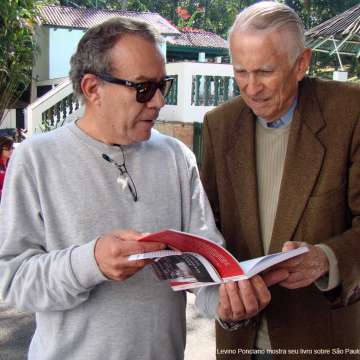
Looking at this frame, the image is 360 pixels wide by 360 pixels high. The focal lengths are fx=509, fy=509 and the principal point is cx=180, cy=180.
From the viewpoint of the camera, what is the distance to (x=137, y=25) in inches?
73.8

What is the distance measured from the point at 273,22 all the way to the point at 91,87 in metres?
0.76

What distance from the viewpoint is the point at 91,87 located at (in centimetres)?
188

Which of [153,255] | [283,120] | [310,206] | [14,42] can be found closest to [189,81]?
[14,42]

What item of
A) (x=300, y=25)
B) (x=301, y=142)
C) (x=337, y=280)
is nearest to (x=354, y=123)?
(x=301, y=142)

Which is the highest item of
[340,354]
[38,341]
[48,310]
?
[48,310]

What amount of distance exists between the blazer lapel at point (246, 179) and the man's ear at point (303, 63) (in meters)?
0.27

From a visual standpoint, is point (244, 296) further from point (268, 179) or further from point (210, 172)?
point (210, 172)

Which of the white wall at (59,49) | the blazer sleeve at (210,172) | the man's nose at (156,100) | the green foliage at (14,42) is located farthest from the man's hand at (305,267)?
the white wall at (59,49)

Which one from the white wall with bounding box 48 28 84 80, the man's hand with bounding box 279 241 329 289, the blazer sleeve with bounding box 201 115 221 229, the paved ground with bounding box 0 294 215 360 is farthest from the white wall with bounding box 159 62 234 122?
the white wall with bounding box 48 28 84 80

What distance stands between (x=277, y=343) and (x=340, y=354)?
10.6 inches

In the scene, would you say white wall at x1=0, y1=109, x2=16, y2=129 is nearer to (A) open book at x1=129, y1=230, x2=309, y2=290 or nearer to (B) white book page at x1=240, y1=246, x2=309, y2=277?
(A) open book at x1=129, y1=230, x2=309, y2=290

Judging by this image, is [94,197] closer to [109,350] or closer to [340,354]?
[109,350]

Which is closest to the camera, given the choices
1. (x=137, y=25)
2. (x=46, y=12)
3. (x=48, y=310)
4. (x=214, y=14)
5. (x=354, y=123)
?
(x=48, y=310)

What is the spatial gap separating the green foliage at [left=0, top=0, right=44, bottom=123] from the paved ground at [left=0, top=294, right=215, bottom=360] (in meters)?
8.46
